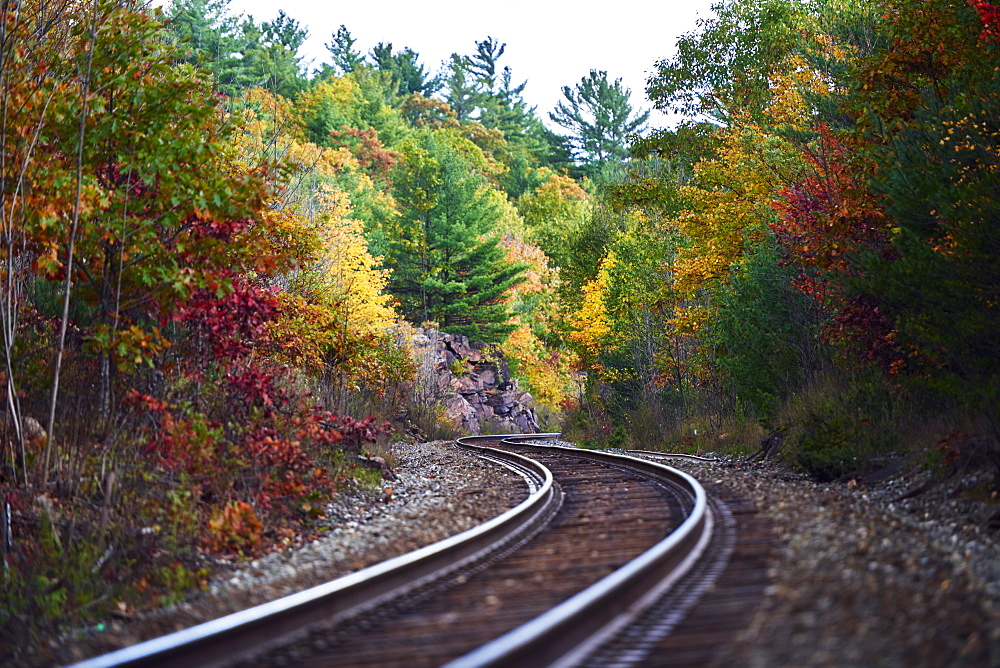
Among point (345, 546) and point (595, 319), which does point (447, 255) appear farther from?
point (345, 546)

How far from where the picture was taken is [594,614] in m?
4.65

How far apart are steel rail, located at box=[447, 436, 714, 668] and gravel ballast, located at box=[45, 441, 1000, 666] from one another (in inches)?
25.2

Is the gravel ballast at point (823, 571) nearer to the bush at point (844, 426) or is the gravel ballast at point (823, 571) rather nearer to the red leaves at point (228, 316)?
the bush at point (844, 426)

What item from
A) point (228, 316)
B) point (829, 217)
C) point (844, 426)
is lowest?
point (844, 426)

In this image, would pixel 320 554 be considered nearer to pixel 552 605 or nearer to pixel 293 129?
pixel 552 605

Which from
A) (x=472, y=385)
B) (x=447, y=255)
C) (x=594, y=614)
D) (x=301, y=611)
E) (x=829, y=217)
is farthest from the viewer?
(x=447, y=255)

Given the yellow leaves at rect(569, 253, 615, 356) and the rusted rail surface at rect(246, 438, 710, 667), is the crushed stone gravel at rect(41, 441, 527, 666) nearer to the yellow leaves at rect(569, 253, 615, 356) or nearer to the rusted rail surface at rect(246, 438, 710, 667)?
the rusted rail surface at rect(246, 438, 710, 667)

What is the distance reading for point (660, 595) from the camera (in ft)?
17.4

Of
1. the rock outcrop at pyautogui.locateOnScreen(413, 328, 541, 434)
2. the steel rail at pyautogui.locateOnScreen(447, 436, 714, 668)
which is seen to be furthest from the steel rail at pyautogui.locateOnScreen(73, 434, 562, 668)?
the rock outcrop at pyautogui.locateOnScreen(413, 328, 541, 434)

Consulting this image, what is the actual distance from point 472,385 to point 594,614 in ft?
134

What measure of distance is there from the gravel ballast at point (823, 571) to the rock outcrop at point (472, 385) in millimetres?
26730

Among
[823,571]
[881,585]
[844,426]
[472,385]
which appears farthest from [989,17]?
[472,385]

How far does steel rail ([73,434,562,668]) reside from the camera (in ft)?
14.3

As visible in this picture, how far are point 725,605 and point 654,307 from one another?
22426 mm
